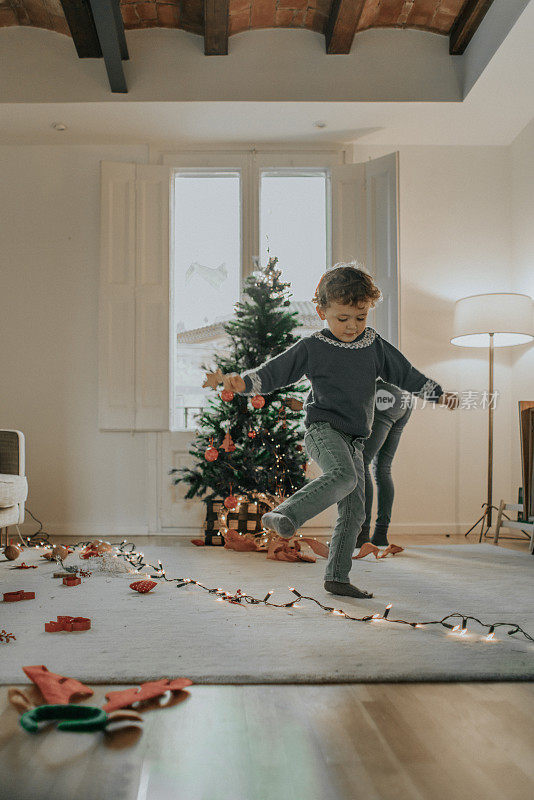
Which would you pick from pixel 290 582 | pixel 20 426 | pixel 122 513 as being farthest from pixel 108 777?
pixel 20 426

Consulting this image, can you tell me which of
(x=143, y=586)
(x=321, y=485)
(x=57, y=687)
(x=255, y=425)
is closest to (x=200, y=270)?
(x=255, y=425)

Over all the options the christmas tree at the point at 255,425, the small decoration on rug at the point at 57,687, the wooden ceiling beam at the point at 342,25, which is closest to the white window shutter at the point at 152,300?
the christmas tree at the point at 255,425

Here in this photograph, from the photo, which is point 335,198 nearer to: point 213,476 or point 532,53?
point 532,53

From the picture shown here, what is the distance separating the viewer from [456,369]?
472cm

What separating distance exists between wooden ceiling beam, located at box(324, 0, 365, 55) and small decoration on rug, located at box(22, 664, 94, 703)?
4017 millimetres

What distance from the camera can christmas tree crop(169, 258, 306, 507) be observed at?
12.2ft

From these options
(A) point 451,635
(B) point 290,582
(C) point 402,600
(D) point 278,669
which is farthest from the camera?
(B) point 290,582

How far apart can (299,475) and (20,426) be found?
220 cm

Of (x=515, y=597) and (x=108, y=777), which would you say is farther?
(x=515, y=597)

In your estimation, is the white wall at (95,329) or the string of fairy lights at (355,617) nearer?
the string of fairy lights at (355,617)

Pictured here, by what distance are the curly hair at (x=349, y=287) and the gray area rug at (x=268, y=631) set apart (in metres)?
1.01

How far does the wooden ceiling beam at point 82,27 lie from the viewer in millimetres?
3863

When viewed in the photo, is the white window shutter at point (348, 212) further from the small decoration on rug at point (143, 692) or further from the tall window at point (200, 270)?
the small decoration on rug at point (143, 692)

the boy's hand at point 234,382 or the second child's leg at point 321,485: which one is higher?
the boy's hand at point 234,382
